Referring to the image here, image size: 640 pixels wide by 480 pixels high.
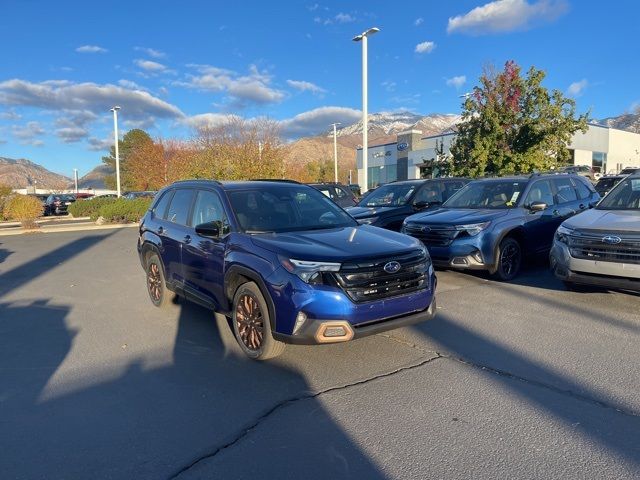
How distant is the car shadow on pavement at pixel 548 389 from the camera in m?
3.13

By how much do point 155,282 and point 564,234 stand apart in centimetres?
572

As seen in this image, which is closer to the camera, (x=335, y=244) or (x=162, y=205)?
(x=335, y=244)

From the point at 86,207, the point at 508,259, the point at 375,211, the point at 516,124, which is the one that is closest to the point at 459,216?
the point at 508,259

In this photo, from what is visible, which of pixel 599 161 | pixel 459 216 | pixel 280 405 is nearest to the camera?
pixel 280 405

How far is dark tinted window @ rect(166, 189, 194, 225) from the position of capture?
19.8ft

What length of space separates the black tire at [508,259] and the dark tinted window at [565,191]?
1.80 meters

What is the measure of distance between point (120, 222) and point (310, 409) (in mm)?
22772

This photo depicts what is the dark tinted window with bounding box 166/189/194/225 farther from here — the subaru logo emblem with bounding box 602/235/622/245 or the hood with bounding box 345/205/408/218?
the subaru logo emblem with bounding box 602/235/622/245

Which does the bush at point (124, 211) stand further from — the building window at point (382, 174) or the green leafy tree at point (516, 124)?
the building window at point (382, 174)

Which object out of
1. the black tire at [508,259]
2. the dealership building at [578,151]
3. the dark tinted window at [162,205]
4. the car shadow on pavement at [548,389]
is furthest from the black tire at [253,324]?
the dealership building at [578,151]

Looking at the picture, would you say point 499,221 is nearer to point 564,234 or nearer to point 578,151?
point 564,234

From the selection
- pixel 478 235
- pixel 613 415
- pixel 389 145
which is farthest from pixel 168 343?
pixel 389 145

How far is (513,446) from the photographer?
9.98ft

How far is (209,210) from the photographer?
5.50 m
